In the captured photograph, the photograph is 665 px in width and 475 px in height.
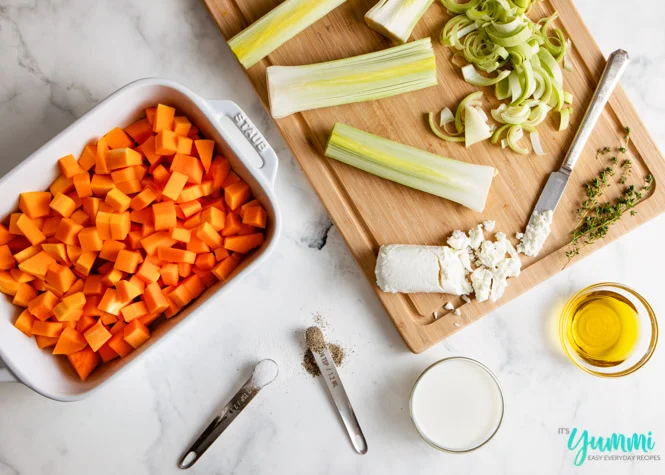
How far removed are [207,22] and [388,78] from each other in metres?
0.67

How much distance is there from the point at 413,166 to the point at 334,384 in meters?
0.80

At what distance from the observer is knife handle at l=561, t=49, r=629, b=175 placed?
1.94m

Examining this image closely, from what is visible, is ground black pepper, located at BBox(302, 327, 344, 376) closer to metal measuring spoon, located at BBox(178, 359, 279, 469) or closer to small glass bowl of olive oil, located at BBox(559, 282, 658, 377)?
metal measuring spoon, located at BBox(178, 359, 279, 469)

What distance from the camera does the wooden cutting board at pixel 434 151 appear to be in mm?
1975

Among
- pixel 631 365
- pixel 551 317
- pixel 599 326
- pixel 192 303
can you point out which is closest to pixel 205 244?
pixel 192 303

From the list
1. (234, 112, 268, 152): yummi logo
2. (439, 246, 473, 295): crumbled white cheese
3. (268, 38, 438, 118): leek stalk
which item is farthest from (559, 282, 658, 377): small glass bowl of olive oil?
(234, 112, 268, 152): yummi logo

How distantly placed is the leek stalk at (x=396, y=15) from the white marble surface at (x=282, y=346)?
19.6 inches

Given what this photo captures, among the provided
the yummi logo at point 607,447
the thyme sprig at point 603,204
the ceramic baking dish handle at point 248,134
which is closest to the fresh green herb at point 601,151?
the thyme sprig at point 603,204

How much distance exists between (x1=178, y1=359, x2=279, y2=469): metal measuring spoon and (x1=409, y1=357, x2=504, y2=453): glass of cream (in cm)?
53

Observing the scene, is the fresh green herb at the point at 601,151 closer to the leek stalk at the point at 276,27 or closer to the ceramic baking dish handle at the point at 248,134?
the leek stalk at the point at 276,27

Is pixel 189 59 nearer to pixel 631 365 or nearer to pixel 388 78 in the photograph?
pixel 388 78

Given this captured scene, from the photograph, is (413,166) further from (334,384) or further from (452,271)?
(334,384)

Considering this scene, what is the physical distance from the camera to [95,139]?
1.79 m

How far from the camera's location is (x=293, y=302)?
2070 mm
